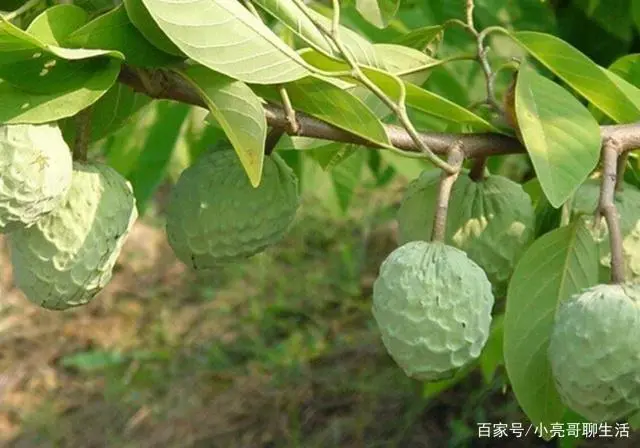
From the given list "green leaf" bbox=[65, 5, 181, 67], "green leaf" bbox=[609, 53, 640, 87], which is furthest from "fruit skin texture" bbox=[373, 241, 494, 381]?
"green leaf" bbox=[609, 53, 640, 87]

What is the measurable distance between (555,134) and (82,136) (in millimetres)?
492

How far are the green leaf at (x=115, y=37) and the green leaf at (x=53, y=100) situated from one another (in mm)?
22

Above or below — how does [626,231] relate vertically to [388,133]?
below

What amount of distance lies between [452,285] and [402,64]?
313 millimetres

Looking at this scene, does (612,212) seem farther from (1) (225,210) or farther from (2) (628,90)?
(1) (225,210)

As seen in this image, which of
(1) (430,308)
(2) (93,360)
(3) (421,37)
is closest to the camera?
(1) (430,308)

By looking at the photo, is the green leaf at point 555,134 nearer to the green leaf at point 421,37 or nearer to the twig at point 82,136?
the green leaf at point 421,37

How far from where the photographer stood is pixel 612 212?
1.13m

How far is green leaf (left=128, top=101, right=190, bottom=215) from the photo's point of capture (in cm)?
199

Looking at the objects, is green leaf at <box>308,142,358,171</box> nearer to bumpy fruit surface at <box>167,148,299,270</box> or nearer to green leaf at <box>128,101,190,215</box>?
bumpy fruit surface at <box>167,148,299,270</box>

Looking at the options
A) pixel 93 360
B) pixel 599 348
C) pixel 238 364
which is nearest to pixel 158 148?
pixel 599 348

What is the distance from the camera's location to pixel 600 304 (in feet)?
3.56

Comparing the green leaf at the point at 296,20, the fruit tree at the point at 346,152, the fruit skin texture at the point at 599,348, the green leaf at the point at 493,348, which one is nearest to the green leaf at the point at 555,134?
the fruit tree at the point at 346,152

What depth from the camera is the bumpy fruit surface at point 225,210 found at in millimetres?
1246
